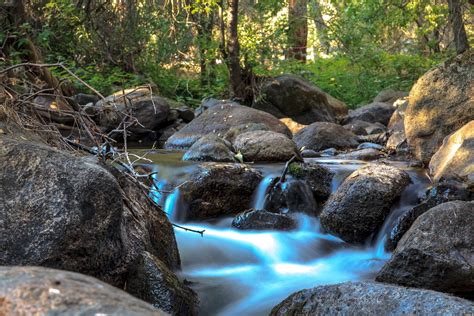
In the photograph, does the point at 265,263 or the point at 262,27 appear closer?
the point at 265,263

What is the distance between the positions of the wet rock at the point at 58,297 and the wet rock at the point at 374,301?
1827mm

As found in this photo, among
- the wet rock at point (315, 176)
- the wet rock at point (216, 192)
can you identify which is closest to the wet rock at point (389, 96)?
the wet rock at point (315, 176)

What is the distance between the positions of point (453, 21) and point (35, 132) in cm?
769

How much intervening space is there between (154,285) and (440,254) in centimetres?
212

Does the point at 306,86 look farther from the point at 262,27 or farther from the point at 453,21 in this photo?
the point at 453,21

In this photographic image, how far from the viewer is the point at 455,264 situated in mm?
4363

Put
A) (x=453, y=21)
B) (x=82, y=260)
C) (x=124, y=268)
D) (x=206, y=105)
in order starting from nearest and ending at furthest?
(x=82, y=260) < (x=124, y=268) < (x=453, y=21) < (x=206, y=105)

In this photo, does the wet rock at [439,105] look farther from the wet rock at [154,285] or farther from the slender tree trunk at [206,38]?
the slender tree trunk at [206,38]

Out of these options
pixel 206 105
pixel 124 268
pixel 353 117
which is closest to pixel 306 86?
pixel 353 117

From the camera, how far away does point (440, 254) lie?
4.42 m

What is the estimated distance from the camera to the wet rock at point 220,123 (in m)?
11.3

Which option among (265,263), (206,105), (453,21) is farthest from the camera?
(206,105)

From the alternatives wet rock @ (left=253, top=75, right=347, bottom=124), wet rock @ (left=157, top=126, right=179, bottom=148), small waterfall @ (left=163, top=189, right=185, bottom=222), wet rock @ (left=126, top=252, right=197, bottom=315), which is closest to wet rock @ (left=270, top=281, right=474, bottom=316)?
wet rock @ (left=126, top=252, right=197, bottom=315)

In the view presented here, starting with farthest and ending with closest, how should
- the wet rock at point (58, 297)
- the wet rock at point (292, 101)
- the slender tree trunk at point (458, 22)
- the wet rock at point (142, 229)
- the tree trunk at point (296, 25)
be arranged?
the tree trunk at point (296, 25) → the wet rock at point (292, 101) → the slender tree trunk at point (458, 22) → the wet rock at point (142, 229) → the wet rock at point (58, 297)
